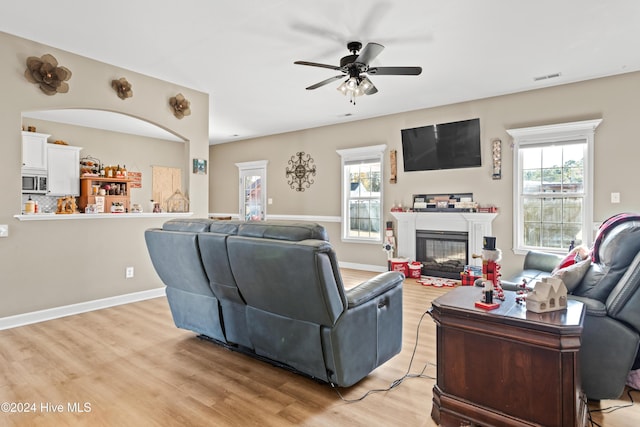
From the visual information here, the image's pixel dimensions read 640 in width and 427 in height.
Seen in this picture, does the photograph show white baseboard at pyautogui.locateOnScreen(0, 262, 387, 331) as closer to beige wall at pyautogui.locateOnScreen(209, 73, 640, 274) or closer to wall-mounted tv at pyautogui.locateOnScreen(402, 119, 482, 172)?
beige wall at pyautogui.locateOnScreen(209, 73, 640, 274)

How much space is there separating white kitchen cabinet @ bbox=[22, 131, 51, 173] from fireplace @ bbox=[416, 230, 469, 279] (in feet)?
22.7

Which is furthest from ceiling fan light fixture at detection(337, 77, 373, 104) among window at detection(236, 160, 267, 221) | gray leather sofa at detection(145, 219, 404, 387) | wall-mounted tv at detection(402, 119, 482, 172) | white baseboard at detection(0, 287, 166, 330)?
window at detection(236, 160, 267, 221)

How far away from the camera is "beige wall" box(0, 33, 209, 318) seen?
3.39 m

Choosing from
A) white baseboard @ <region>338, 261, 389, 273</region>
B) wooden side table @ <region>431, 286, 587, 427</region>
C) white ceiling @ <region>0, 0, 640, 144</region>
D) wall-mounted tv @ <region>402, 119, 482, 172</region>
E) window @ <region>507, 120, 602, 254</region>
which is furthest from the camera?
white baseboard @ <region>338, 261, 389, 273</region>

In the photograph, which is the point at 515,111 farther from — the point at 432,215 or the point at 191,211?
the point at 191,211

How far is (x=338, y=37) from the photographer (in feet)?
11.4

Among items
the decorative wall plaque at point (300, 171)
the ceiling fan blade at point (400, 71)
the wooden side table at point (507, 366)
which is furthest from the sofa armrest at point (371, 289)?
the decorative wall plaque at point (300, 171)

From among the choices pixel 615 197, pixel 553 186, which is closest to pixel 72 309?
pixel 553 186

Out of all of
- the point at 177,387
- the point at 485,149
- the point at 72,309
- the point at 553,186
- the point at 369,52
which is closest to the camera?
the point at 177,387

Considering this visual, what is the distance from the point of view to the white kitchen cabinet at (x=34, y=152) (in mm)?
6152

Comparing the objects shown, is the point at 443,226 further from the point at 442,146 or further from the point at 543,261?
the point at 543,261

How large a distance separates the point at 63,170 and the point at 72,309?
413 centimetres

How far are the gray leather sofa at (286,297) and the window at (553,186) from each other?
3.50m

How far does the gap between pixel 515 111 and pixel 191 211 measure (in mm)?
4921
